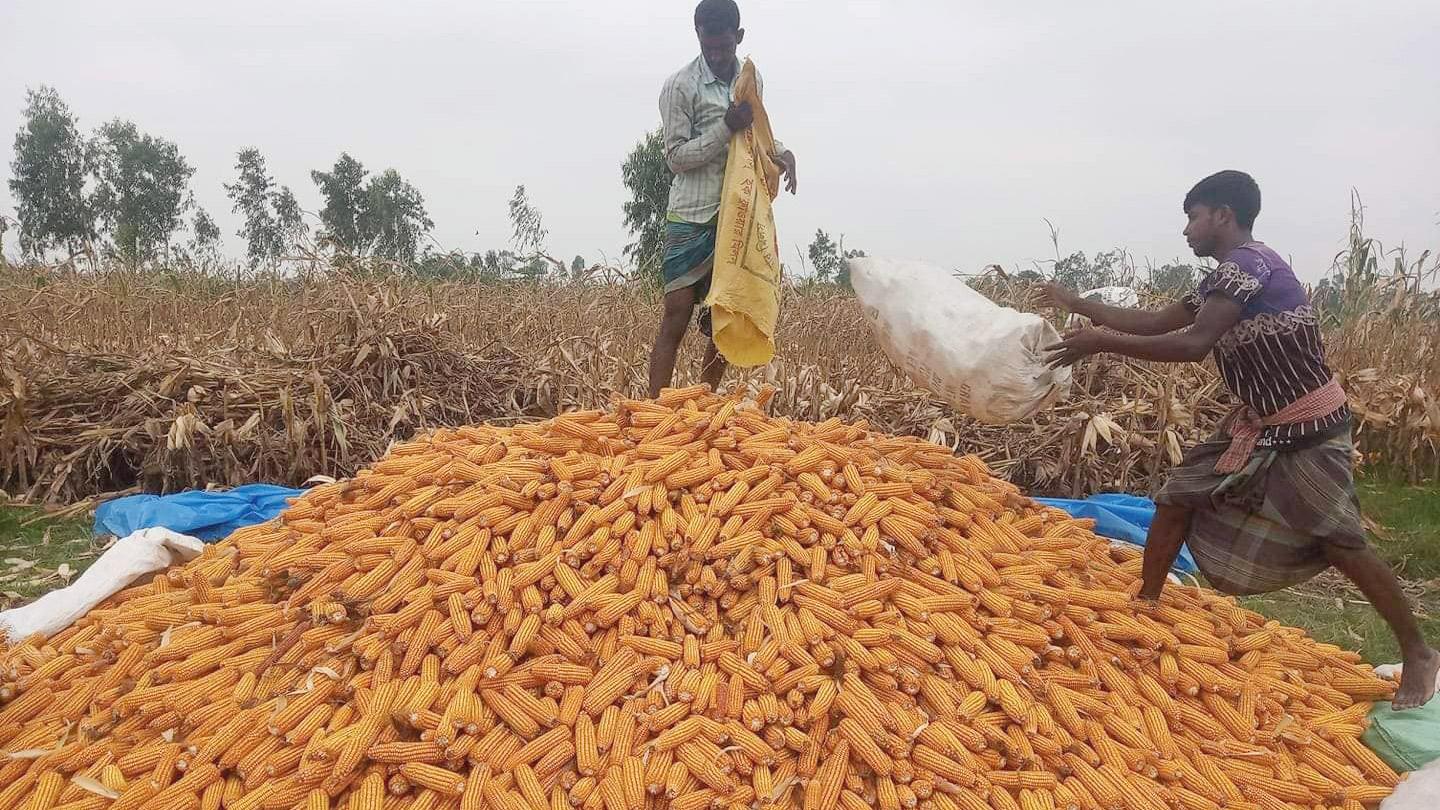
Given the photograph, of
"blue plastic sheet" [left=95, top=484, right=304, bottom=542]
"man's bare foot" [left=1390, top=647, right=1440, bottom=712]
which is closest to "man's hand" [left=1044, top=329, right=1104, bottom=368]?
"man's bare foot" [left=1390, top=647, right=1440, bottom=712]

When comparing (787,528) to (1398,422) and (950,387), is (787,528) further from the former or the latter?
(1398,422)

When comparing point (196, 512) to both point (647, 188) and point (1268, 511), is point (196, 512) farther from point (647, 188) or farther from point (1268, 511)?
point (647, 188)

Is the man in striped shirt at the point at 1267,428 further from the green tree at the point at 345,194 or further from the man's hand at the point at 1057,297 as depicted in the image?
the green tree at the point at 345,194

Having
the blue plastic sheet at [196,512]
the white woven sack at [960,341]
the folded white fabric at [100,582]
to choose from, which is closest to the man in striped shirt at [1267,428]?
the white woven sack at [960,341]

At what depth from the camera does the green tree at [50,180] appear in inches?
1104

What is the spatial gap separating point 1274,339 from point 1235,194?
54 cm

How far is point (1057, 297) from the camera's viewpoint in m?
3.47

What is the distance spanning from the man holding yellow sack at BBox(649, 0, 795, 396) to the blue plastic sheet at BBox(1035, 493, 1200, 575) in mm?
2151

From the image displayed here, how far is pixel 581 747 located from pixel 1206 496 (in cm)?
245

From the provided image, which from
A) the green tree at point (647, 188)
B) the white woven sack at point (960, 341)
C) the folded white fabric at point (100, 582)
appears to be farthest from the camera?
the green tree at point (647, 188)

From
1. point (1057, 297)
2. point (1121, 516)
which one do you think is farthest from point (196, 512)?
point (1121, 516)

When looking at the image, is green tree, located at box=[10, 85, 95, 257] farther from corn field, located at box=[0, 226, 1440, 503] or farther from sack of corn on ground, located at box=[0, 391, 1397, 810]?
sack of corn on ground, located at box=[0, 391, 1397, 810]

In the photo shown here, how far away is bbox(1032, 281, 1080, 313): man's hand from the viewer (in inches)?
134

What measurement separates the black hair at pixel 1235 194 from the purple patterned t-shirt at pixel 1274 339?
0.12 m
